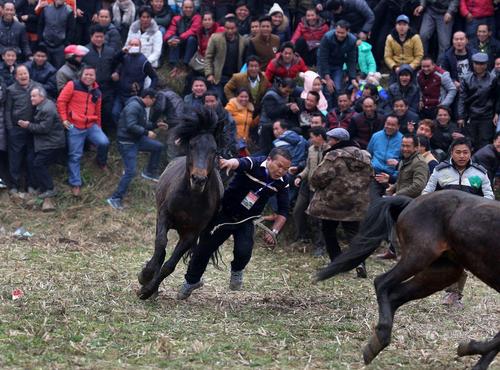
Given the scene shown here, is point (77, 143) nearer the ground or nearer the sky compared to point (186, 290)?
nearer the ground

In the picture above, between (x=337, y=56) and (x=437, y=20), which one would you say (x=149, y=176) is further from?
(x=437, y=20)

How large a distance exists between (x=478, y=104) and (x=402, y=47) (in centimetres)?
196

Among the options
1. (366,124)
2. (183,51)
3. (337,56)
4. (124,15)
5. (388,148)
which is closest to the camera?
(388,148)

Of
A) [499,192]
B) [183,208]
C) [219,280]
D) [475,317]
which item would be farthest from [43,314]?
[499,192]

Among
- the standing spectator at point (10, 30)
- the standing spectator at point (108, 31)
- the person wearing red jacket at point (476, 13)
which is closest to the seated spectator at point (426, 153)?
the person wearing red jacket at point (476, 13)

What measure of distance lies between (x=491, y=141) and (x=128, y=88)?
6.05m

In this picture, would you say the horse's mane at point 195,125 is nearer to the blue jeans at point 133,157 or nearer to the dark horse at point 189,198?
the dark horse at point 189,198

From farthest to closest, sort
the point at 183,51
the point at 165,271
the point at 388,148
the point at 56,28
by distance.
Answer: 1. the point at 183,51
2. the point at 56,28
3. the point at 388,148
4. the point at 165,271

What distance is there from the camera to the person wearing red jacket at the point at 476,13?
1596cm

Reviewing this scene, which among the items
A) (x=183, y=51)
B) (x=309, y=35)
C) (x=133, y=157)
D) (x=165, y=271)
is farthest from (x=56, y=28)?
(x=165, y=271)

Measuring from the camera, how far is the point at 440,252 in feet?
25.5

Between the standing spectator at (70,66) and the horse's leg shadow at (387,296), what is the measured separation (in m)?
→ 8.91

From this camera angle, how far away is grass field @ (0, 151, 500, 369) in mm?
7719

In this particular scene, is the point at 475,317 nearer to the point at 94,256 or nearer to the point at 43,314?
the point at 43,314
